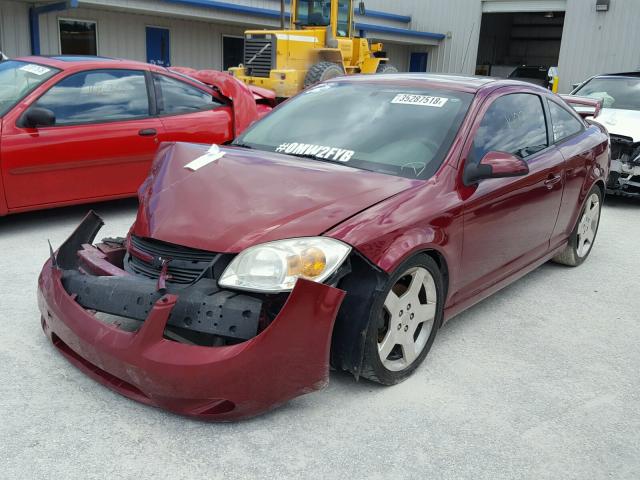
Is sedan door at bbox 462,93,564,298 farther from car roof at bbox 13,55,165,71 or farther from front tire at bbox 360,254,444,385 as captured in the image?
car roof at bbox 13,55,165,71

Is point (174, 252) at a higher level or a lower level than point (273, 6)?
lower

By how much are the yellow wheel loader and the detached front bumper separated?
37.3ft

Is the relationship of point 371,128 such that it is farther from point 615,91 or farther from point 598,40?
point 598,40

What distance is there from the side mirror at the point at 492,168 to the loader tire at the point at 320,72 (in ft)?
33.8

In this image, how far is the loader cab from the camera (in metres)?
14.6

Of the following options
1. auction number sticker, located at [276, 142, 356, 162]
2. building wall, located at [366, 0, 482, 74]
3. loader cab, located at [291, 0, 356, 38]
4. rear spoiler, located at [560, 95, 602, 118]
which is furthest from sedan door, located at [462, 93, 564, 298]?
building wall, located at [366, 0, 482, 74]

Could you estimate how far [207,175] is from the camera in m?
3.17

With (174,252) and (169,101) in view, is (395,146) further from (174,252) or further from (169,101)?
(169,101)

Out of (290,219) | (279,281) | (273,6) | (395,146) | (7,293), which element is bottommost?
(7,293)

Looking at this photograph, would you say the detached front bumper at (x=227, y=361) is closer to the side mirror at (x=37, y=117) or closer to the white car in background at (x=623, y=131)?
the side mirror at (x=37, y=117)

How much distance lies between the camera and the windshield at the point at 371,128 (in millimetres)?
3400

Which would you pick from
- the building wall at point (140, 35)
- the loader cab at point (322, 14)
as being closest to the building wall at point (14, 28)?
the building wall at point (140, 35)

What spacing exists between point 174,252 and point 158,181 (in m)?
0.59

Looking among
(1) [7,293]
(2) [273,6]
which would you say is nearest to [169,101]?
(1) [7,293]
